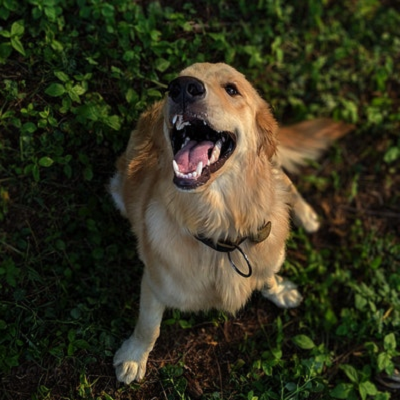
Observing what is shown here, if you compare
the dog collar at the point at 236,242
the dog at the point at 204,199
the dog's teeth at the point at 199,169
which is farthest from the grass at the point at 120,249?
the dog's teeth at the point at 199,169

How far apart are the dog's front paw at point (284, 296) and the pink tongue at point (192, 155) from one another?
→ 5.02 feet

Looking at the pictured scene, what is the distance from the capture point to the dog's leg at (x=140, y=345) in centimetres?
331

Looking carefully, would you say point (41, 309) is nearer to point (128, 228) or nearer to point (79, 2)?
point (128, 228)

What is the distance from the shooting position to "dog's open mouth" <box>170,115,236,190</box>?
259 centimetres

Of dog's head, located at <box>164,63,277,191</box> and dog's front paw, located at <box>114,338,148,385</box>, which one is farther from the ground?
dog's head, located at <box>164,63,277,191</box>

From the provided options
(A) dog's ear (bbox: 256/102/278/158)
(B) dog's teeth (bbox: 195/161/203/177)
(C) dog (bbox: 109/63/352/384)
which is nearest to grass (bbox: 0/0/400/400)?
(C) dog (bbox: 109/63/352/384)

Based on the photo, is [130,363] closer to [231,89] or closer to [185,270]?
[185,270]

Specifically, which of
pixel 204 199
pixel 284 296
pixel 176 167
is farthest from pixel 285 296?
pixel 176 167

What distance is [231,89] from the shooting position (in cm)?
289

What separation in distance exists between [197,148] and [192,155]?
0.05 meters

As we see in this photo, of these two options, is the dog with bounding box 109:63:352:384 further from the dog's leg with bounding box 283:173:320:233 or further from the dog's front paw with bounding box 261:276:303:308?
the dog's leg with bounding box 283:173:320:233

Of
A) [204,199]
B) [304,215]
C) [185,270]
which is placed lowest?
[304,215]

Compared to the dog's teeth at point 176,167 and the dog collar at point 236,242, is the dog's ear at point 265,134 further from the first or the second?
the dog's teeth at point 176,167

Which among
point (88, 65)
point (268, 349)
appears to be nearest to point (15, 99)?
point (88, 65)
